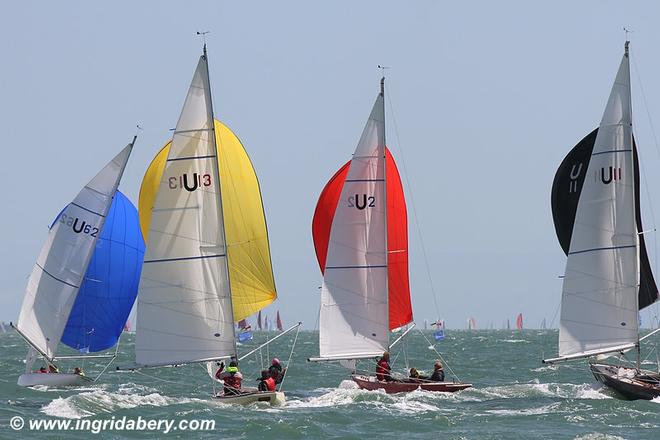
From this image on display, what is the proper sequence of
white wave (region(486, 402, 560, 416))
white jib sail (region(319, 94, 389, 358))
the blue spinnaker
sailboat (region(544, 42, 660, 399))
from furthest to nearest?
the blue spinnaker < white jib sail (region(319, 94, 389, 358)) < sailboat (region(544, 42, 660, 399)) < white wave (region(486, 402, 560, 416))

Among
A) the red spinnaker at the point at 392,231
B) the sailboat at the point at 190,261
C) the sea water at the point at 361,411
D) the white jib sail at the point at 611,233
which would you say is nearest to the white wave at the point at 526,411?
the sea water at the point at 361,411

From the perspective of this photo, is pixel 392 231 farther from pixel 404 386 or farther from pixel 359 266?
pixel 404 386

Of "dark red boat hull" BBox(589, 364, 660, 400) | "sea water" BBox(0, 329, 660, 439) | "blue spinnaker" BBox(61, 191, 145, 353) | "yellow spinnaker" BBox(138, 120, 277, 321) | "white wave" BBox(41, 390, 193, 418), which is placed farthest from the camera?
"blue spinnaker" BBox(61, 191, 145, 353)

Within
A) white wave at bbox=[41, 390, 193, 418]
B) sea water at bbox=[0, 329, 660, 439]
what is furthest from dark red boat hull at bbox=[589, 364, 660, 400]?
white wave at bbox=[41, 390, 193, 418]

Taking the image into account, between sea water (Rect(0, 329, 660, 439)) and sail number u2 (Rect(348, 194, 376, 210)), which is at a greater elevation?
sail number u2 (Rect(348, 194, 376, 210))

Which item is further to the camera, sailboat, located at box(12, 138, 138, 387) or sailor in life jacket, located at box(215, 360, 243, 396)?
sailboat, located at box(12, 138, 138, 387)

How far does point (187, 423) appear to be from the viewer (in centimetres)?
2519

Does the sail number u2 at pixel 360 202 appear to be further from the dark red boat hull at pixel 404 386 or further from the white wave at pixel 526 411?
the white wave at pixel 526 411

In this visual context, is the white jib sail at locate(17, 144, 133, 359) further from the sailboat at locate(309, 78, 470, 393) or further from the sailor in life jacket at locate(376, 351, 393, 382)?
the sailor in life jacket at locate(376, 351, 393, 382)

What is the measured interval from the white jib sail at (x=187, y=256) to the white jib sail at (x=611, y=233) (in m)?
8.48

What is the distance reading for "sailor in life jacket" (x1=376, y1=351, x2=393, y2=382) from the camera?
32.2m

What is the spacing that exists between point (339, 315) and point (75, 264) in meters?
7.58

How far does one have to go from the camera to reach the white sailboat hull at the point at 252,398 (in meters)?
27.7

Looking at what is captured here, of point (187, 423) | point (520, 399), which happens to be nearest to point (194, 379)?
point (520, 399)
